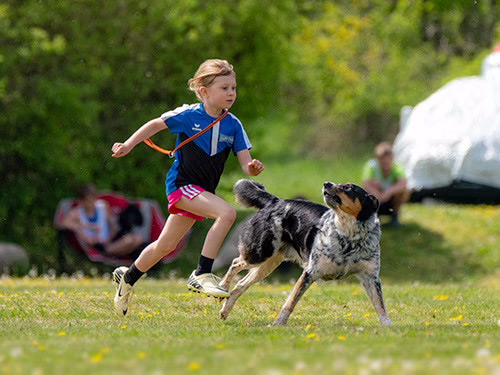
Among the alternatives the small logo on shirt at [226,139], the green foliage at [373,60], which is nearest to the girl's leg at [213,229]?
the small logo on shirt at [226,139]

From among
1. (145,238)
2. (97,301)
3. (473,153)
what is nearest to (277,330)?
(97,301)

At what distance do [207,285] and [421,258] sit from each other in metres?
10.4

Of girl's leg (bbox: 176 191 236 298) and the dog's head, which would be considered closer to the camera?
the dog's head

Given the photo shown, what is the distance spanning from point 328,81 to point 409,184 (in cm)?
1133

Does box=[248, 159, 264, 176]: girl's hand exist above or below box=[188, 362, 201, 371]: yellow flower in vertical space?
above

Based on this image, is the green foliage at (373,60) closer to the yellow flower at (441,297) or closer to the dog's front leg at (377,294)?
the yellow flower at (441,297)

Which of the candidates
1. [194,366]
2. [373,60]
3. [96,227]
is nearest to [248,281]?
[194,366]

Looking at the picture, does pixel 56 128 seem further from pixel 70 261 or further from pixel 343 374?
pixel 343 374

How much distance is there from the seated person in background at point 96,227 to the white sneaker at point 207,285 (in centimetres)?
881

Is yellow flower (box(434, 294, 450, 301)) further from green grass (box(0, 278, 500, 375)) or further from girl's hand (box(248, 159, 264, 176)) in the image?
girl's hand (box(248, 159, 264, 176))

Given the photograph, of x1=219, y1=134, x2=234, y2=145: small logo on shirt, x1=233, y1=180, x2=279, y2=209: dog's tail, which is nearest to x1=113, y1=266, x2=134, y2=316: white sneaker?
x1=233, y1=180, x2=279, y2=209: dog's tail

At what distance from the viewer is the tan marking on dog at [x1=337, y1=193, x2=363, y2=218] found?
7.22m

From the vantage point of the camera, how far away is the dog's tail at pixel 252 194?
26.7 ft

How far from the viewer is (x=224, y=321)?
7867mm
